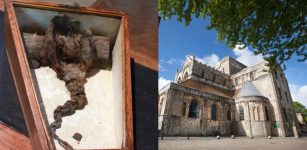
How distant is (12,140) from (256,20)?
6.81 m

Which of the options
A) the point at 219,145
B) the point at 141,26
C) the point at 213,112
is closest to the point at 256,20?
the point at 141,26

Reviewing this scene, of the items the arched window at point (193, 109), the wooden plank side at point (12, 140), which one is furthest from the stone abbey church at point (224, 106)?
the wooden plank side at point (12, 140)

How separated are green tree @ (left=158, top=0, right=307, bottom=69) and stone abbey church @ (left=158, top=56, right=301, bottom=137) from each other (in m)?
8.68

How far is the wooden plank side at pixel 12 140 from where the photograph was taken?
3.39 feet

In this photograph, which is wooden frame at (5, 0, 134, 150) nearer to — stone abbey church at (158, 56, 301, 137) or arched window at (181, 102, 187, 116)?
stone abbey church at (158, 56, 301, 137)

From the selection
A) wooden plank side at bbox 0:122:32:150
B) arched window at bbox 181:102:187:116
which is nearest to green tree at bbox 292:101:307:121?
arched window at bbox 181:102:187:116

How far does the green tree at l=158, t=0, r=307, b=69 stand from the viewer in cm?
575

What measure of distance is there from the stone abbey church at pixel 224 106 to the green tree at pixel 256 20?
28.5ft

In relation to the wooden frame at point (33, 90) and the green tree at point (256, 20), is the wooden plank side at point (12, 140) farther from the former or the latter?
the green tree at point (256, 20)

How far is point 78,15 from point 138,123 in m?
0.92

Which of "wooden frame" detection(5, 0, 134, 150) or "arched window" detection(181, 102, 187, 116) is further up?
"wooden frame" detection(5, 0, 134, 150)

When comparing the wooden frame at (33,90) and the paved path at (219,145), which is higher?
the wooden frame at (33,90)

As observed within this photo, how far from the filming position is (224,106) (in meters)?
22.7

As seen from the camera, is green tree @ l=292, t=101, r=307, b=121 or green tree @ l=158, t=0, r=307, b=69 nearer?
green tree @ l=158, t=0, r=307, b=69
